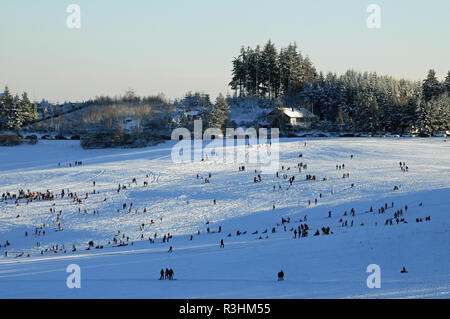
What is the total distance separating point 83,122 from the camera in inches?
3351

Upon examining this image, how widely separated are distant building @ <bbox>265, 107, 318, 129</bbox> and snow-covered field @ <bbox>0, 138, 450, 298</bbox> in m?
17.9

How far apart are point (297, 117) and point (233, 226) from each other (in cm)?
5110

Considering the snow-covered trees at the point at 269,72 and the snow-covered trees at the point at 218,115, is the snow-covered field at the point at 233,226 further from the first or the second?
the snow-covered trees at the point at 269,72

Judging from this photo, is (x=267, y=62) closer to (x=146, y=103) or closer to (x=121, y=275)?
(x=146, y=103)

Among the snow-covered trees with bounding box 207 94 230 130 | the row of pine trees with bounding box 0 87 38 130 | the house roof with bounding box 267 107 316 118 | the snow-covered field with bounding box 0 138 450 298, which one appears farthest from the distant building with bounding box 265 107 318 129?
the row of pine trees with bounding box 0 87 38 130

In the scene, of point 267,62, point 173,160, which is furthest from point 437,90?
point 173,160

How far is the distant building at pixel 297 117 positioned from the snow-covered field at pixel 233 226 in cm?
1788

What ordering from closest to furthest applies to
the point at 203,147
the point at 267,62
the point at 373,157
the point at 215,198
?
the point at 215,198 → the point at 373,157 → the point at 203,147 → the point at 267,62

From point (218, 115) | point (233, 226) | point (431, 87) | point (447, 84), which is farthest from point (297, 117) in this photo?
Result: point (233, 226)

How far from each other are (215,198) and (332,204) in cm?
1038

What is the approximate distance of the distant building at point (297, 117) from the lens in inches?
2992

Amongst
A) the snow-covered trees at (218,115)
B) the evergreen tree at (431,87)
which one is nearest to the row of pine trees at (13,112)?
the snow-covered trees at (218,115)

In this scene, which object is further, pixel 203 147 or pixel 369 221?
pixel 203 147

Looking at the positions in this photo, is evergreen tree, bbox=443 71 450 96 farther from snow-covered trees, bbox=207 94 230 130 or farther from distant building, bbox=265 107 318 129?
snow-covered trees, bbox=207 94 230 130
